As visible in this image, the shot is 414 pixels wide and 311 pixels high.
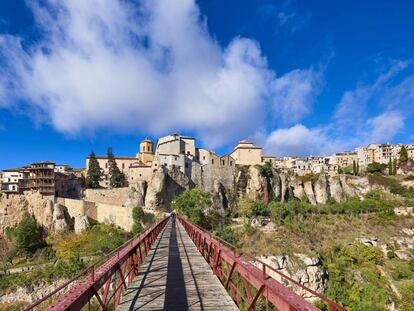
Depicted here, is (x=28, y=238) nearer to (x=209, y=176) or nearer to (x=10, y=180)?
(x=10, y=180)

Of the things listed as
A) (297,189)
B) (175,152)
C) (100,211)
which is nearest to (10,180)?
(100,211)

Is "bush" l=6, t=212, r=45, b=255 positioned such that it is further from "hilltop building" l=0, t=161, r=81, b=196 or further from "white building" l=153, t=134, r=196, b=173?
"white building" l=153, t=134, r=196, b=173

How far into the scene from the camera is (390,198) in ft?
201

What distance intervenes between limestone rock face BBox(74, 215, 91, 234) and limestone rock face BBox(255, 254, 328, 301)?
2657 centimetres

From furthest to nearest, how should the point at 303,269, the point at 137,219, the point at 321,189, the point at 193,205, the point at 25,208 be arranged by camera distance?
the point at 321,189, the point at 25,208, the point at 137,219, the point at 193,205, the point at 303,269

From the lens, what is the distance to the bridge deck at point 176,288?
16.5ft

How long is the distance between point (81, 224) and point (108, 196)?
11957 mm

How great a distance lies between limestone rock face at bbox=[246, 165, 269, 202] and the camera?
58566 millimetres

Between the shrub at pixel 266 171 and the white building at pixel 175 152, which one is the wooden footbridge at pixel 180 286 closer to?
the white building at pixel 175 152

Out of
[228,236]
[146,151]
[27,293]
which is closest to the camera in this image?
[27,293]

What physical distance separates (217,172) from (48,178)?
113 ft

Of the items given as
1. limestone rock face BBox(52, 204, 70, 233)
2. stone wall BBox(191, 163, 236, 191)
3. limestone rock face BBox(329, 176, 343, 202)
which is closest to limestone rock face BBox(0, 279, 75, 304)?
limestone rock face BBox(52, 204, 70, 233)

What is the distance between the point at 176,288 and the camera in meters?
6.09

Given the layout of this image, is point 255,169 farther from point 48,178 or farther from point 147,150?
point 48,178
